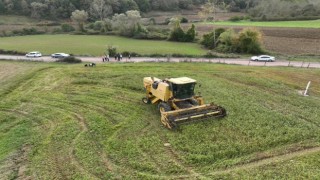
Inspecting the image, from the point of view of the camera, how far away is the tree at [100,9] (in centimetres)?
9975

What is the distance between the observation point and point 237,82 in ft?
101

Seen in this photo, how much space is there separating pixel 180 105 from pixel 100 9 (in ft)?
280

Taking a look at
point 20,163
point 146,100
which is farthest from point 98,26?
point 20,163

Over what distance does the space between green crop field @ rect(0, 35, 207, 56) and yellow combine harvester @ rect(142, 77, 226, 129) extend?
33854mm

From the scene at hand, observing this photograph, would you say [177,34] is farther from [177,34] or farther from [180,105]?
[180,105]

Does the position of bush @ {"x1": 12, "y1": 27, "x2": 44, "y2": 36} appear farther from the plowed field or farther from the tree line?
the plowed field

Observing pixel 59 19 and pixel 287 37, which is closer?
pixel 287 37

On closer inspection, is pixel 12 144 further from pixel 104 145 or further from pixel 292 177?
pixel 292 177

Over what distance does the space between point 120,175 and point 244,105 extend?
1167 centimetres

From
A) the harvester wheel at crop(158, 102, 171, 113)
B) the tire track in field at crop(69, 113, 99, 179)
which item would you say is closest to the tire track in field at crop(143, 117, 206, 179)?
the harvester wheel at crop(158, 102, 171, 113)

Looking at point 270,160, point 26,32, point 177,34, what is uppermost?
point 177,34

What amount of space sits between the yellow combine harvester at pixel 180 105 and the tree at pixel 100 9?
83220 millimetres

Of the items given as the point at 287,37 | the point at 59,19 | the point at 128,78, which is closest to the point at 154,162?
the point at 128,78

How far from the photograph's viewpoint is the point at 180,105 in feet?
67.8
